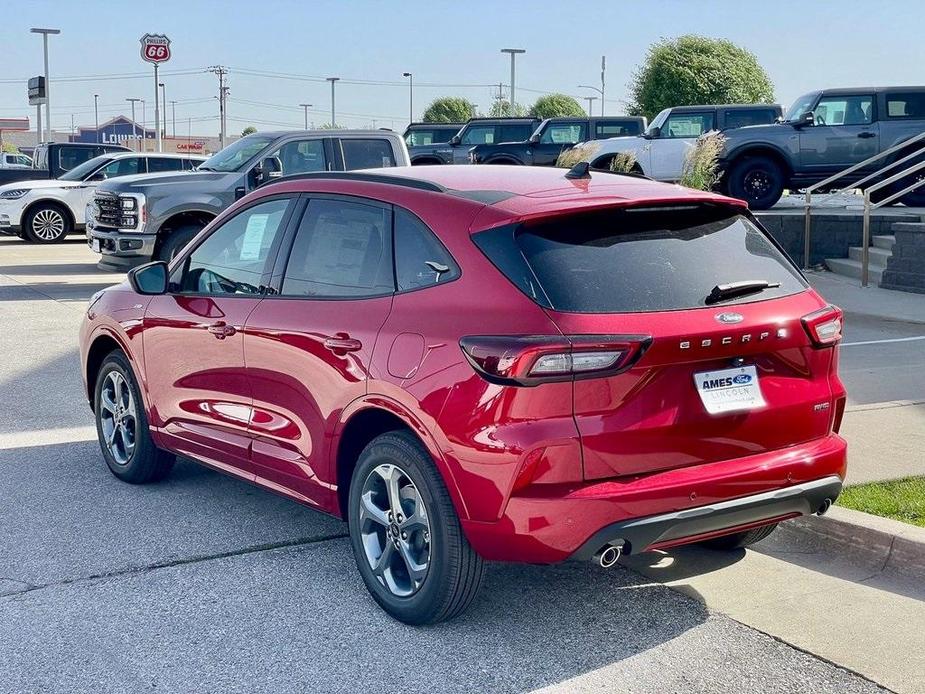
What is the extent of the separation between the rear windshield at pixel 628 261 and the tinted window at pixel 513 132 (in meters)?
28.1

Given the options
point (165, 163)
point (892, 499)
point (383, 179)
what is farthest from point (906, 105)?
point (383, 179)

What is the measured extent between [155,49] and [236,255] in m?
36.4

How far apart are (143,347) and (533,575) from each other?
247cm

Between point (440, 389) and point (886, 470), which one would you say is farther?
point (886, 470)

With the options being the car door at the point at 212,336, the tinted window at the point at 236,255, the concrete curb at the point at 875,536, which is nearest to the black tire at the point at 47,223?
the car door at the point at 212,336

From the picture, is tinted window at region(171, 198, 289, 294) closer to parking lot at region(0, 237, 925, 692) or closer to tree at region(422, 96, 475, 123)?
parking lot at region(0, 237, 925, 692)

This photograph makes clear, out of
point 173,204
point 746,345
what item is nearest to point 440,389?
point 746,345

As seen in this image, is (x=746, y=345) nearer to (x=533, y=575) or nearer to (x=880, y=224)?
(x=533, y=575)

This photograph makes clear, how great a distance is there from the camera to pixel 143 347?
616cm

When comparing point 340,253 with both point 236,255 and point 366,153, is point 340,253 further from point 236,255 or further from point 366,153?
point 366,153

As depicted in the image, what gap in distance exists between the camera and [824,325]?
445 cm

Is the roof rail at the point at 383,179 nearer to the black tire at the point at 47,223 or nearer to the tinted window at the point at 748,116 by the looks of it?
the black tire at the point at 47,223

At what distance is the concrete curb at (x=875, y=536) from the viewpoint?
497 cm

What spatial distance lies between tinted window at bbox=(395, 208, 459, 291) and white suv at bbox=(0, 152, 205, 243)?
19.3 meters
